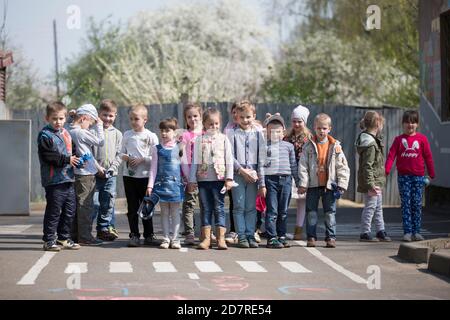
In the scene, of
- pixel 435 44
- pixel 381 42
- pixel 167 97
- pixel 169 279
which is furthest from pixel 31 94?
pixel 169 279

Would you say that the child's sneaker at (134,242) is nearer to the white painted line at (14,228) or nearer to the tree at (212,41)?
the white painted line at (14,228)

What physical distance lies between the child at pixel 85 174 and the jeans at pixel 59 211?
1.50ft

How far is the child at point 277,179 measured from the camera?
1386 centimetres

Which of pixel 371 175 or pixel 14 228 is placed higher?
pixel 371 175

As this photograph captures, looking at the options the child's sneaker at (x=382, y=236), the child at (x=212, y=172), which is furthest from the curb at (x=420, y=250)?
the child at (x=212, y=172)

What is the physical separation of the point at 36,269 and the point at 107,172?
3.08 meters

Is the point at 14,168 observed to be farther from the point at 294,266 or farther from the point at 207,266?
the point at 294,266

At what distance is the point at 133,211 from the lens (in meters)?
14.0

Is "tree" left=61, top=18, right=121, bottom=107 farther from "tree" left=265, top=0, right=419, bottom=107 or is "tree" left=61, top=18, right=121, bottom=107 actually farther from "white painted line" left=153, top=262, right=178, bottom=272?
"white painted line" left=153, top=262, right=178, bottom=272

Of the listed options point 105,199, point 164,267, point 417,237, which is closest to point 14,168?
point 105,199

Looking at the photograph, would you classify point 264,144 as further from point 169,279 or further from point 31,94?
point 31,94

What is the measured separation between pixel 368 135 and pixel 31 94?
40472 mm

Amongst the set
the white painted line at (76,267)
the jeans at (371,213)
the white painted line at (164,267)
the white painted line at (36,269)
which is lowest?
the white painted line at (164,267)

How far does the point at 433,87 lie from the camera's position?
69.6 ft
